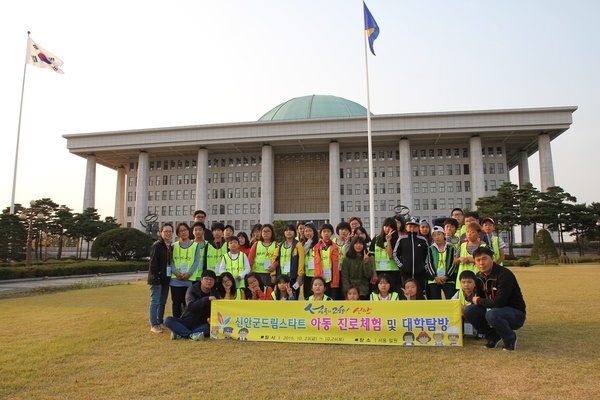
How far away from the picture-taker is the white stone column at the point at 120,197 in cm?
6247

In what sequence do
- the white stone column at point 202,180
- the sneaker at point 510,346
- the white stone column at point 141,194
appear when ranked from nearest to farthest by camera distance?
the sneaker at point 510,346 → the white stone column at point 202,180 → the white stone column at point 141,194

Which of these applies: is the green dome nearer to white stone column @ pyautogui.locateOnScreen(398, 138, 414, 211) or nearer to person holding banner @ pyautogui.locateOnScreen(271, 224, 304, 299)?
white stone column @ pyautogui.locateOnScreen(398, 138, 414, 211)

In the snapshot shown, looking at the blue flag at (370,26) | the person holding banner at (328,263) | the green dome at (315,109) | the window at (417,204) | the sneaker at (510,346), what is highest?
the green dome at (315,109)

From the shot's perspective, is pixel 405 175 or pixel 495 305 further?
pixel 405 175

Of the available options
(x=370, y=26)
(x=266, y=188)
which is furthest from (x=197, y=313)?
(x=266, y=188)

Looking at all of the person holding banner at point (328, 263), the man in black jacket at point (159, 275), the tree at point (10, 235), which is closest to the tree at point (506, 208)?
the person holding banner at point (328, 263)

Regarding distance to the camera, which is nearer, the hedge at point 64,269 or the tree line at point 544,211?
the hedge at point 64,269

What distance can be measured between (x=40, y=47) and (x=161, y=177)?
110ft

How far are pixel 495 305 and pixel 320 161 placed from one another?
173 ft

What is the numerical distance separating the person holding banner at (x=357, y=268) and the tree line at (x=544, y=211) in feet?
115

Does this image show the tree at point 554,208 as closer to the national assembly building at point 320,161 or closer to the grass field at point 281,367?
the national assembly building at point 320,161

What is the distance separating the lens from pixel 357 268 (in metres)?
7.39

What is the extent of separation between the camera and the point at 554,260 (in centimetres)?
3038

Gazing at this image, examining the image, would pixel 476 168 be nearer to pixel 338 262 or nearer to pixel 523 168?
pixel 523 168
